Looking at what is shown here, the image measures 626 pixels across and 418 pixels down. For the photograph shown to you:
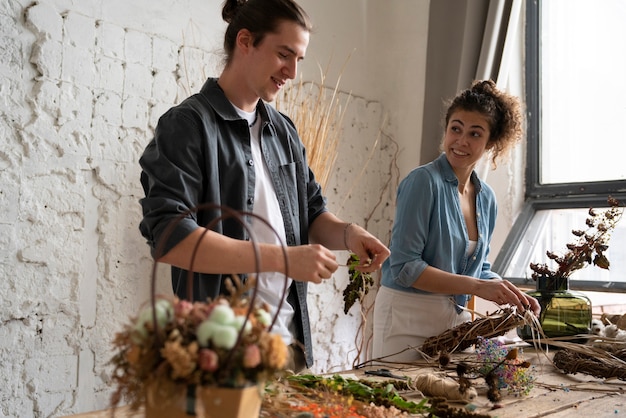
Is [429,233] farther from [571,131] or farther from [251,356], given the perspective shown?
[571,131]

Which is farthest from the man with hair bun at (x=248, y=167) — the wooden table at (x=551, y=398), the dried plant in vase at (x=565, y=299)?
the dried plant in vase at (x=565, y=299)

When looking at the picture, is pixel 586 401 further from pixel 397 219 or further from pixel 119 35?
pixel 119 35

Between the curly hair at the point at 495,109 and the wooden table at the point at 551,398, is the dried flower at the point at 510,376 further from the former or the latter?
the curly hair at the point at 495,109

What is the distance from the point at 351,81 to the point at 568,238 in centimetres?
151

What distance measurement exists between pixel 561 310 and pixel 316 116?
1619mm

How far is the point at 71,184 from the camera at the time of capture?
8.57 feet

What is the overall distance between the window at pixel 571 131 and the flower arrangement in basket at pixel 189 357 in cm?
281

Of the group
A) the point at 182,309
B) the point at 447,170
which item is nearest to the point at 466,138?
the point at 447,170

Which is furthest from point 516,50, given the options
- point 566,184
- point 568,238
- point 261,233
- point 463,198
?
point 261,233

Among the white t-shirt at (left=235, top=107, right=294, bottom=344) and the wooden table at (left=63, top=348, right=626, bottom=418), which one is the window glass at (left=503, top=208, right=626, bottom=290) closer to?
the wooden table at (left=63, top=348, right=626, bottom=418)

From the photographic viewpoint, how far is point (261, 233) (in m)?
1.73

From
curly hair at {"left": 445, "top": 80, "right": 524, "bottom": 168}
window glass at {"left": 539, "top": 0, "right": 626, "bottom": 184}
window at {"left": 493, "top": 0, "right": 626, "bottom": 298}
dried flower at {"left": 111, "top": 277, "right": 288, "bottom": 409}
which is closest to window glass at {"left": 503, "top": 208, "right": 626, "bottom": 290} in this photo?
window at {"left": 493, "top": 0, "right": 626, "bottom": 298}

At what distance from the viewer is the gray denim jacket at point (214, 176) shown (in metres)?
1.50

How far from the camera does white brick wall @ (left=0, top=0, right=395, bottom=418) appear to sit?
2.45 m
